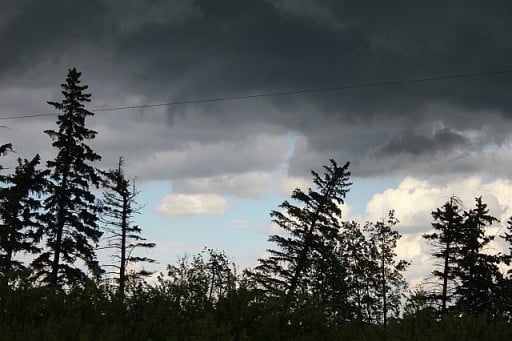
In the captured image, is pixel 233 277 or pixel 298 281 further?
pixel 298 281

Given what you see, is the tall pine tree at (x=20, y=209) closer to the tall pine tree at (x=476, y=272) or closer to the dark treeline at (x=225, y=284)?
Result: the dark treeline at (x=225, y=284)

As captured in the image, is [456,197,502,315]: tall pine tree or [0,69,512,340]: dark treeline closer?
[0,69,512,340]: dark treeline

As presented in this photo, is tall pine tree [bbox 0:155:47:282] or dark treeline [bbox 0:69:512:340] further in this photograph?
tall pine tree [bbox 0:155:47:282]

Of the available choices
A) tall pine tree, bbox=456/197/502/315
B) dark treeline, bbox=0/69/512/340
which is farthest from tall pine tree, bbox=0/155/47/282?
tall pine tree, bbox=456/197/502/315

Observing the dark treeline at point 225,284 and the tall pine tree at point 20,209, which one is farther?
the tall pine tree at point 20,209

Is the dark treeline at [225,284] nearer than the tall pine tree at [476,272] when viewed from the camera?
Yes

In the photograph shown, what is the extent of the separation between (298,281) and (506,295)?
48.4 feet

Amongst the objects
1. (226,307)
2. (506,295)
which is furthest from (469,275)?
(226,307)

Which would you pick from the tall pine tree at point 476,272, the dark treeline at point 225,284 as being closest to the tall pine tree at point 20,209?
the dark treeline at point 225,284

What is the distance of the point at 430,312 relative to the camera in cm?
1159

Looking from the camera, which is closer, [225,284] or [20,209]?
[225,284]

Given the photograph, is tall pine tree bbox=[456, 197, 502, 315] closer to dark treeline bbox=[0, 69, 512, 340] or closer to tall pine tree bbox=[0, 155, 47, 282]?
dark treeline bbox=[0, 69, 512, 340]

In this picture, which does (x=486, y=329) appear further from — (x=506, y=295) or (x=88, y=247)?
(x=506, y=295)

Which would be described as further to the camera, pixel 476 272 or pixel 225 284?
pixel 476 272
